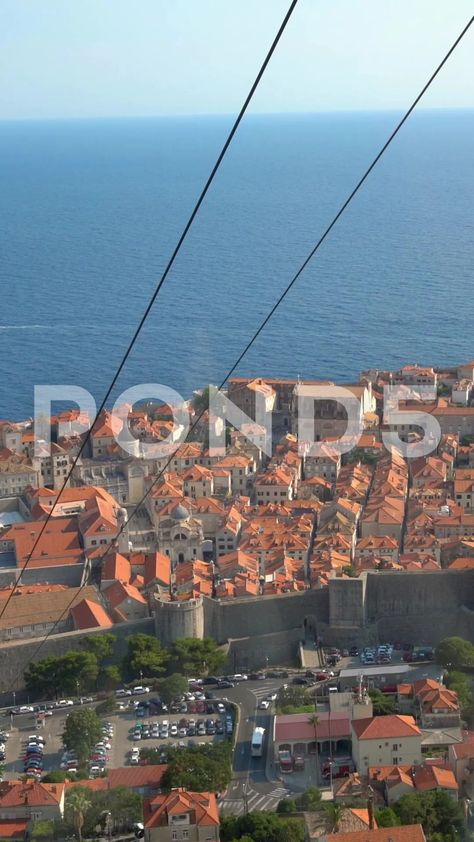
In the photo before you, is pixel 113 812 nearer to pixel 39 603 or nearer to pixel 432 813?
pixel 432 813

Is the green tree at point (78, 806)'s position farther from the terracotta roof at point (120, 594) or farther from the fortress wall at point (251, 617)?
the terracotta roof at point (120, 594)

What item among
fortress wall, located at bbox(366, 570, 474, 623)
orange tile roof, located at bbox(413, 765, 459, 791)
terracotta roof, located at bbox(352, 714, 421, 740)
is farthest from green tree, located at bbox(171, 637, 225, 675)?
orange tile roof, located at bbox(413, 765, 459, 791)

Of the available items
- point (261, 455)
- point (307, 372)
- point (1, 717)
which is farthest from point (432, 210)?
point (1, 717)

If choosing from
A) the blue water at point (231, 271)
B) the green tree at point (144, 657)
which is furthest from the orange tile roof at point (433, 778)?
the blue water at point (231, 271)

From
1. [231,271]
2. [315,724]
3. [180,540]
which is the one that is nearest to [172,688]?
[315,724]

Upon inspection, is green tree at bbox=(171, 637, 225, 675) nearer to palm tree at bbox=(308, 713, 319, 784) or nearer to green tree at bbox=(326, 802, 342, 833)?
palm tree at bbox=(308, 713, 319, 784)

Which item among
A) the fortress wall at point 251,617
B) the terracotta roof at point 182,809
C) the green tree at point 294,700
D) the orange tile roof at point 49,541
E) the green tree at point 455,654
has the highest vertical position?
the orange tile roof at point 49,541

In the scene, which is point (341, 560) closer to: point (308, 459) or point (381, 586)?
point (381, 586)
